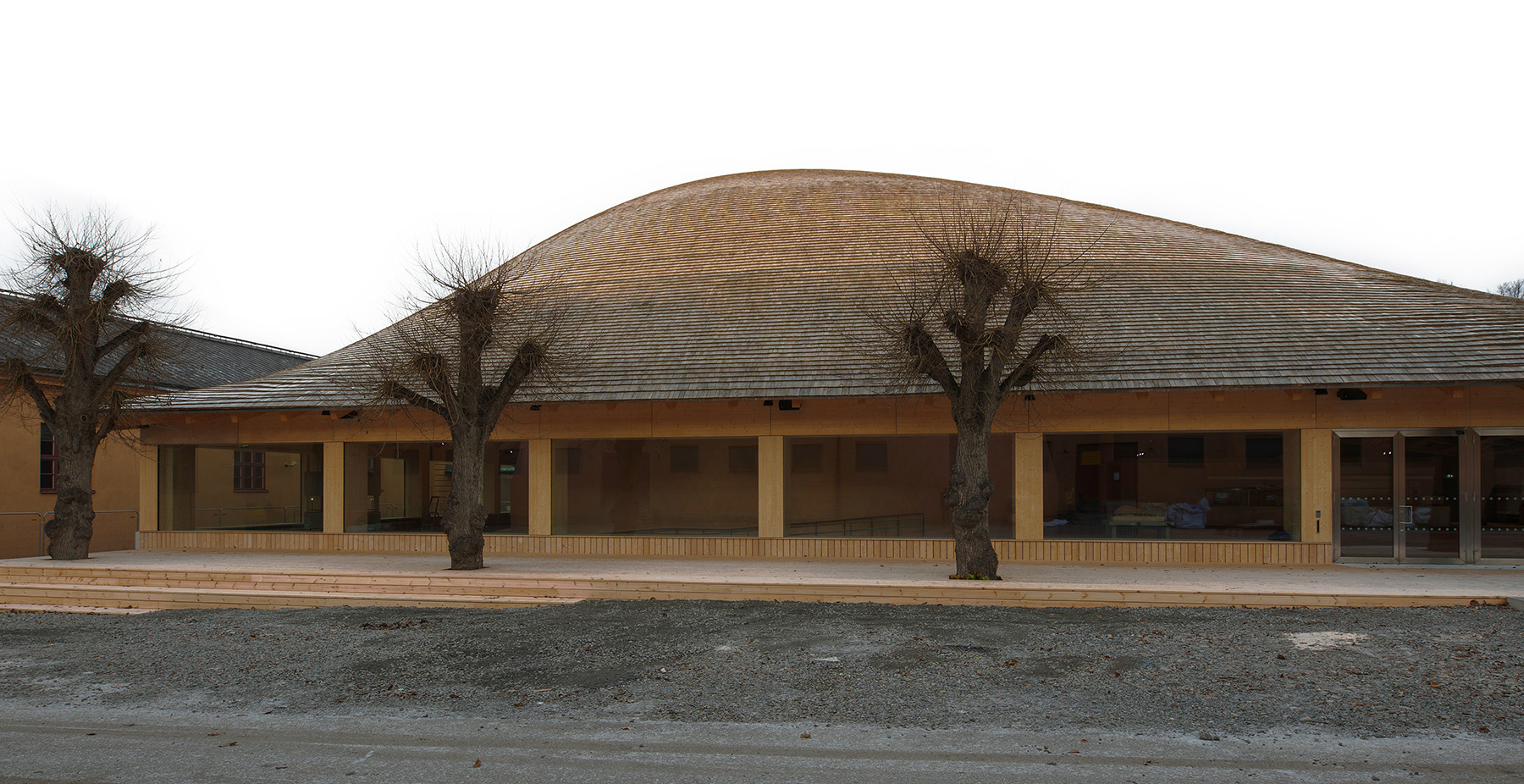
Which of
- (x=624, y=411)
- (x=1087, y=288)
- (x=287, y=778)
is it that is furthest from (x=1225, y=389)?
(x=287, y=778)

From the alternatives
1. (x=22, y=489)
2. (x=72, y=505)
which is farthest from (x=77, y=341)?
(x=22, y=489)

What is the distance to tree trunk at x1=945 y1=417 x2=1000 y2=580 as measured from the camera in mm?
12859

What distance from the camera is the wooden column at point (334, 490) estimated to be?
60.6 feet

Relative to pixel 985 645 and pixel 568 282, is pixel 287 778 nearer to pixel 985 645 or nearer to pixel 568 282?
pixel 985 645

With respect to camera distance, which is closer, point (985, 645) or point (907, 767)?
point (907, 767)

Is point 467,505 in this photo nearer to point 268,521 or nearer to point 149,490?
point 268,521

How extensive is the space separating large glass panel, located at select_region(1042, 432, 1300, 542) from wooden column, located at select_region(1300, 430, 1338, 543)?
0.20 m

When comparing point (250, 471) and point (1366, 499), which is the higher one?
point (250, 471)

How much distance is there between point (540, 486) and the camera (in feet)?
58.1

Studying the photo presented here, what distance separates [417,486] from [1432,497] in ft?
57.2

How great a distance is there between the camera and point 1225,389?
14.6 m

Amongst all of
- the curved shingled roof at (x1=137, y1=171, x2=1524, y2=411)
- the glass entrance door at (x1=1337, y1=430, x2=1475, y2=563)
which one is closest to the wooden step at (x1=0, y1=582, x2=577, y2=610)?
the curved shingled roof at (x1=137, y1=171, x2=1524, y2=411)

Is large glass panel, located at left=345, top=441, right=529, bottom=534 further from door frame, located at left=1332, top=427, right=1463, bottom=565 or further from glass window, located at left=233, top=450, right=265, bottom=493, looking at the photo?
door frame, located at left=1332, top=427, right=1463, bottom=565

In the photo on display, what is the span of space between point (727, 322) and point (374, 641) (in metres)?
10.2
